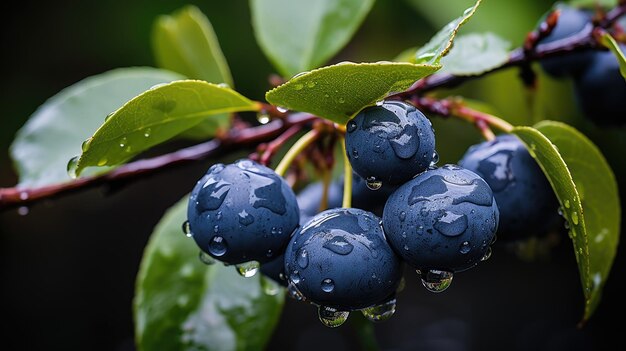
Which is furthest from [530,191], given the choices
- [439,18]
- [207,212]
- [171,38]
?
[439,18]

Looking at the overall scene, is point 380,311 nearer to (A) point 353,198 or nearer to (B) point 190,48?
(A) point 353,198

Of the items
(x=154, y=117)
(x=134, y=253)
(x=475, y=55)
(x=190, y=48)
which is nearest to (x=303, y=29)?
(x=190, y=48)

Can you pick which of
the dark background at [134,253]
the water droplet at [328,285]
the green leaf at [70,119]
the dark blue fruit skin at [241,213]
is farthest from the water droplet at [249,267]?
the dark background at [134,253]

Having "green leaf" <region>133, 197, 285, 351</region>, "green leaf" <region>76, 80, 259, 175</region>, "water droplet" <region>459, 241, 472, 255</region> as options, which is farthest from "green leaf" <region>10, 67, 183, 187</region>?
"water droplet" <region>459, 241, 472, 255</region>

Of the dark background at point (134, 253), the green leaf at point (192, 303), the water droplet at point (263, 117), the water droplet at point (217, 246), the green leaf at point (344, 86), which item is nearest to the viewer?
the green leaf at point (344, 86)

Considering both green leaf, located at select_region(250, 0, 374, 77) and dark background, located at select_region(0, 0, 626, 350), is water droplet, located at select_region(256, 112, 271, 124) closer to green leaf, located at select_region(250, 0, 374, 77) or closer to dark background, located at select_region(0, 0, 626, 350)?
green leaf, located at select_region(250, 0, 374, 77)

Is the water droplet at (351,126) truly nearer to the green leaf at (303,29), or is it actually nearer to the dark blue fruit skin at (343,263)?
the dark blue fruit skin at (343,263)
